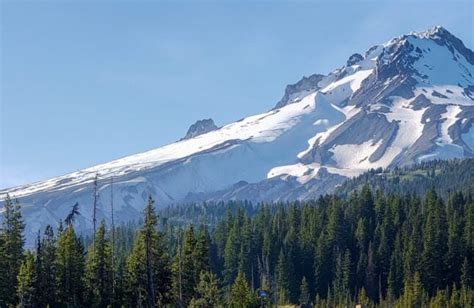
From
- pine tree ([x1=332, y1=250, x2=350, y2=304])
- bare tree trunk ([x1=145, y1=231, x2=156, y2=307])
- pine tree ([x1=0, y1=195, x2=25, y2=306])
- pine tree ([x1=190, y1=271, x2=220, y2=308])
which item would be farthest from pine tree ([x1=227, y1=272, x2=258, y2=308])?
pine tree ([x1=332, y1=250, x2=350, y2=304])

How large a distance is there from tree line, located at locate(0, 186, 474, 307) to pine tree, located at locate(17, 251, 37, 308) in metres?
0.15

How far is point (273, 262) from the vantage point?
176 meters

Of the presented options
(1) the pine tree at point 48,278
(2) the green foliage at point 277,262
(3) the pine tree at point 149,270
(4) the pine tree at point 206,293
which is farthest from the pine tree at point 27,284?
(4) the pine tree at point 206,293

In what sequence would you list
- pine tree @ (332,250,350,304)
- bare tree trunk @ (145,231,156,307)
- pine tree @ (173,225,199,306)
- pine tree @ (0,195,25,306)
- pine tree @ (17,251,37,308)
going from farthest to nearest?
pine tree @ (332,250,350,304)
pine tree @ (173,225,199,306)
bare tree trunk @ (145,231,156,307)
pine tree @ (0,195,25,306)
pine tree @ (17,251,37,308)

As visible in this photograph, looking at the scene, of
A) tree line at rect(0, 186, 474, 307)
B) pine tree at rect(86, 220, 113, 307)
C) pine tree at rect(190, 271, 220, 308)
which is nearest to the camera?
pine tree at rect(190, 271, 220, 308)

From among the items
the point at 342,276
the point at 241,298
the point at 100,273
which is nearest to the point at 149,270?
the point at 100,273

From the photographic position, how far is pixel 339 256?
166 metres

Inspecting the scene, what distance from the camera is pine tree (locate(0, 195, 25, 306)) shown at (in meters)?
95.2

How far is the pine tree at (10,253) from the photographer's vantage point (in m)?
95.2

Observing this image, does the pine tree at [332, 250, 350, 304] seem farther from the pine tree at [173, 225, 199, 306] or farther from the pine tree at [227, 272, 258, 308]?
the pine tree at [173, 225, 199, 306]

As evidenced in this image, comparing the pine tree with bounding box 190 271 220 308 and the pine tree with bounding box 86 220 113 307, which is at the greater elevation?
the pine tree with bounding box 86 220 113 307

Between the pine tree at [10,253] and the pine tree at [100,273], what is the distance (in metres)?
8.32

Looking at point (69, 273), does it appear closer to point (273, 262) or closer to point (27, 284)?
point (27, 284)

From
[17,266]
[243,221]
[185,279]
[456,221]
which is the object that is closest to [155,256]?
[185,279]
